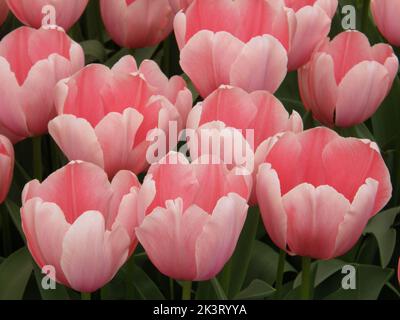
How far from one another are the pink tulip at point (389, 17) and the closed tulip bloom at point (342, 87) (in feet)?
0.47

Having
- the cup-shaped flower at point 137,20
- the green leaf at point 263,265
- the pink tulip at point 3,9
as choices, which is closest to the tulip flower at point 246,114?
the green leaf at point 263,265

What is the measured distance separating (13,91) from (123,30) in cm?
35

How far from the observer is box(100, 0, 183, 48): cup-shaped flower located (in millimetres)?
1441

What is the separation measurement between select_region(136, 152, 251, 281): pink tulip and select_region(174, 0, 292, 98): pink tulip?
0.23 meters

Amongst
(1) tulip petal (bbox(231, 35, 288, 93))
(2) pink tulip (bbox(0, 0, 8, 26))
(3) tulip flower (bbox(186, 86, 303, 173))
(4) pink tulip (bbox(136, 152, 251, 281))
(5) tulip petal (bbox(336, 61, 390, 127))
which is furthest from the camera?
(2) pink tulip (bbox(0, 0, 8, 26))

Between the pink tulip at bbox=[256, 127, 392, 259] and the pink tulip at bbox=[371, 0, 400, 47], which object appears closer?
the pink tulip at bbox=[256, 127, 392, 259]

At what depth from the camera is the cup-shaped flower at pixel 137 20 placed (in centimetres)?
144

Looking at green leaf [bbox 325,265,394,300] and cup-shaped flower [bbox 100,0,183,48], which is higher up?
cup-shaped flower [bbox 100,0,183,48]

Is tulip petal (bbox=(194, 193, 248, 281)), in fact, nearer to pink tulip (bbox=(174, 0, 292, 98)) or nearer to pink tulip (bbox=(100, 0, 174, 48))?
pink tulip (bbox=(174, 0, 292, 98))

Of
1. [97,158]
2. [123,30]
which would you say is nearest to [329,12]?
[123,30]

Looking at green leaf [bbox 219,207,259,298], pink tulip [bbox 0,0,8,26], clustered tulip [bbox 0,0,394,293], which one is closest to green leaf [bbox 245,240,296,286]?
green leaf [bbox 219,207,259,298]

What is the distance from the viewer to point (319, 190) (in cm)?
95

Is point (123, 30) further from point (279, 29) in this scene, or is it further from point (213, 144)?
point (213, 144)

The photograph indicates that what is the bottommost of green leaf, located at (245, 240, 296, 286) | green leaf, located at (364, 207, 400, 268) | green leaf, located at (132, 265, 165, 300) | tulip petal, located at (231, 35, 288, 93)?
green leaf, located at (245, 240, 296, 286)
